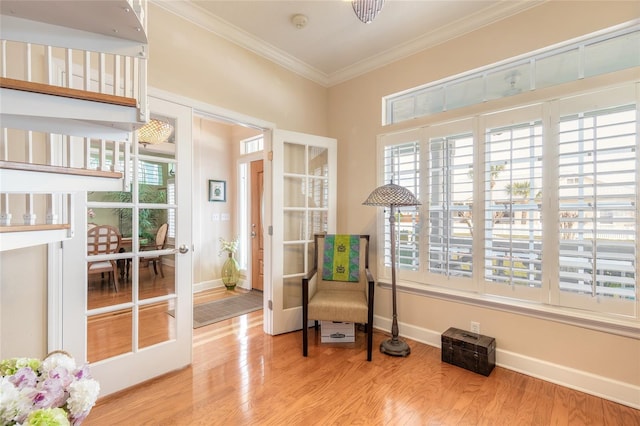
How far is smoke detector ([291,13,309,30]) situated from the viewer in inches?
93.9

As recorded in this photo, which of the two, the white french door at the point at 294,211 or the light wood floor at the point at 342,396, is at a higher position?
the white french door at the point at 294,211

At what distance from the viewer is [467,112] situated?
2482mm

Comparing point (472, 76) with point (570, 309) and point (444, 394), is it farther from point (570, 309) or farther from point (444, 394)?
point (444, 394)

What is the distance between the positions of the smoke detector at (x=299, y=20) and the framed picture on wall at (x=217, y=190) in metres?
2.79

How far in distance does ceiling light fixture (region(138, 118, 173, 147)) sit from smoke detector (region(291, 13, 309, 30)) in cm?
135

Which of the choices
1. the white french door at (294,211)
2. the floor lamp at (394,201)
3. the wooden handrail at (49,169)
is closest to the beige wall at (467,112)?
the white french door at (294,211)

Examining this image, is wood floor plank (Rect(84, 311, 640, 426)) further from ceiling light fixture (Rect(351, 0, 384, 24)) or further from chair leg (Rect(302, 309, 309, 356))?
ceiling light fixture (Rect(351, 0, 384, 24))

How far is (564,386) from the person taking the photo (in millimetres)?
2018

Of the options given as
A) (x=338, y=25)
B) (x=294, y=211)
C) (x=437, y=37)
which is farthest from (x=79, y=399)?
(x=437, y=37)

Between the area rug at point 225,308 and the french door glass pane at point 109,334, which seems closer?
the french door glass pane at point 109,334

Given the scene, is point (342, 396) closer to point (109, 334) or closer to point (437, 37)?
point (109, 334)

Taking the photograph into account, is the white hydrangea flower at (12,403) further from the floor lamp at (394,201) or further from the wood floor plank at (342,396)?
the floor lamp at (394,201)

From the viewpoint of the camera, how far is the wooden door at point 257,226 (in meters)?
4.50

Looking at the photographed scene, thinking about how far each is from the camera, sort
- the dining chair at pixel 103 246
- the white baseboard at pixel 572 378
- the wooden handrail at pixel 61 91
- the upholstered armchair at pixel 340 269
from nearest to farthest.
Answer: the wooden handrail at pixel 61 91 < the white baseboard at pixel 572 378 < the dining chair at pixel 103 246 < the upholstered armchair at pixel 340 269
